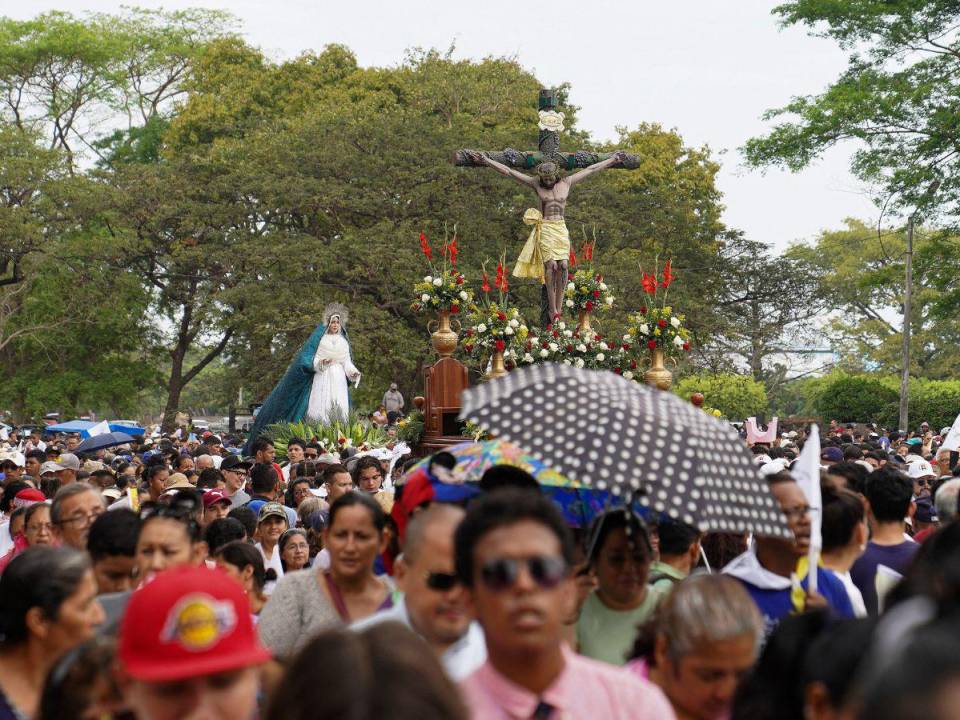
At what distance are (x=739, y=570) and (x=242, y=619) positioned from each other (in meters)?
2.66

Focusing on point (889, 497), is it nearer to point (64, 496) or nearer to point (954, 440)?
point (64, 496)

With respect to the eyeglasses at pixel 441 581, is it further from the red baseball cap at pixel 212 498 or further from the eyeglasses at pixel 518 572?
the red baseball cap at pixel 212 498

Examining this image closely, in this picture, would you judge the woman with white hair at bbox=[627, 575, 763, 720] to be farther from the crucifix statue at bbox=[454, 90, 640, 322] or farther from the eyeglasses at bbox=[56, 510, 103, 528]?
the crucifix statue at bbox=[454, 90, 640, 322]

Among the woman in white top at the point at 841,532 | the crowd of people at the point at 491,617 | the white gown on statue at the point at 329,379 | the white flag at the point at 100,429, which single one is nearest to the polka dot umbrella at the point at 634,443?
the crowd of people at the point at 491,617

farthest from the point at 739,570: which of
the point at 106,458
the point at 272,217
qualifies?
the point at 272,217

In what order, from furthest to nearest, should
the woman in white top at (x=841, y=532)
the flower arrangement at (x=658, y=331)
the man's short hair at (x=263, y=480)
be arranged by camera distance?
the flower arrangement at (x=658, y=331) < the man's short hair at (x=263, y=480) < the woman in white top at (x=841, y=532)

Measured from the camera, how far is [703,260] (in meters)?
43.5

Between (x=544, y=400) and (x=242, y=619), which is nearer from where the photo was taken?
(x=242, y=619)

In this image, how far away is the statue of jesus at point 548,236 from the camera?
18.4 metres

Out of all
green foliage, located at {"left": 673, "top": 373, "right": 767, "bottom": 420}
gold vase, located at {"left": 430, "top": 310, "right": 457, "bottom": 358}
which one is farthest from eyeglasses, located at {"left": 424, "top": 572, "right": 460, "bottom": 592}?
green foliage, located at {"left": 673, "top": 373, "right": 767, "bottom": 420}

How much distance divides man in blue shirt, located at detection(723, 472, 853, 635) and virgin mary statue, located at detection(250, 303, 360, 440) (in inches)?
759

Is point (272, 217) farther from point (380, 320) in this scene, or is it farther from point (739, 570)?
point (739, 570)

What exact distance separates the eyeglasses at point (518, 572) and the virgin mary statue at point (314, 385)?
21271mm

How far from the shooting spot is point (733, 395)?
36969 mm
